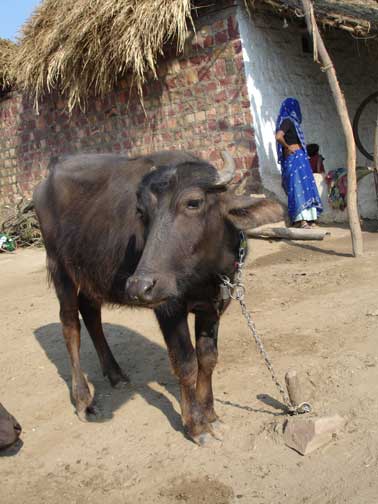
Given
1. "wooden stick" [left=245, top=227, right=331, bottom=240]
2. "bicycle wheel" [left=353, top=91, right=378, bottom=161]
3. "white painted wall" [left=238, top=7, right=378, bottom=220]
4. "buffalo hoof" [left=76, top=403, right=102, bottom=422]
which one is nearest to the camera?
Answer: "buffalo hoof" [left=76, top=403, right=102, bottom=422]

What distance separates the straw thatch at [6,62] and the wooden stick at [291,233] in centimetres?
594

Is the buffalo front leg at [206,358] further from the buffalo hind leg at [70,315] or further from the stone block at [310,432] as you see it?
the buffalo hind leg at [70,315]

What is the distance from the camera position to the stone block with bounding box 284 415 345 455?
2.75 meters

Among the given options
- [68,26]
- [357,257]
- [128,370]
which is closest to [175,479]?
[128,370]

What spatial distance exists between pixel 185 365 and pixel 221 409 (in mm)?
510

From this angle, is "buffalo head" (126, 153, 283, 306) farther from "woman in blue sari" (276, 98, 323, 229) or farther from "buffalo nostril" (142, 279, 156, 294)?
"woman in blue sari" (276, 98, 323, 229)

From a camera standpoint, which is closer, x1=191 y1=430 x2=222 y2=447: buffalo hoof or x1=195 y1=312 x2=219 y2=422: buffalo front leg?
x1=191 y1=430 x2=222 y2=447: buffalo hoof

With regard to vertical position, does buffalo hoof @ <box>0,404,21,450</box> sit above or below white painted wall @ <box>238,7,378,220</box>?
below

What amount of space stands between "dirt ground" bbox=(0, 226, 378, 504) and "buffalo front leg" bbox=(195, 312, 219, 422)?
0.17 meters

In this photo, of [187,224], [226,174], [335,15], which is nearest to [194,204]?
[187,224]

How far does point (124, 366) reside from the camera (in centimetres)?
443

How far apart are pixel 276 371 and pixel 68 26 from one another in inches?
275

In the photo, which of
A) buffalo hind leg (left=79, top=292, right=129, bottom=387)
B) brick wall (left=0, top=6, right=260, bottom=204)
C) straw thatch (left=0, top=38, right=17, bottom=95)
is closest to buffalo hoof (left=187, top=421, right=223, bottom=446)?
buffalo hind leg (left=79, top=292, right=129, bottom=387)

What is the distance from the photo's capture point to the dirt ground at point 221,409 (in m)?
2.64
